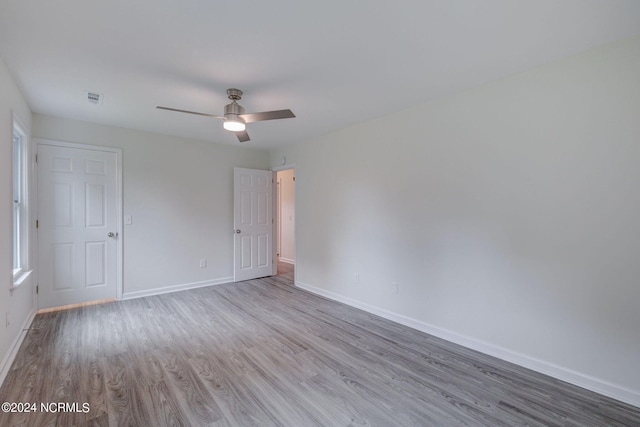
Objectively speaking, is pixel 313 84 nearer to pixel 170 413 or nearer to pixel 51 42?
pixel 51 42

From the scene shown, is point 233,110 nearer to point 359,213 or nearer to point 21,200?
point 359,213

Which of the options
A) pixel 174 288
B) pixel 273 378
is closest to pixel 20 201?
pixel 174 288

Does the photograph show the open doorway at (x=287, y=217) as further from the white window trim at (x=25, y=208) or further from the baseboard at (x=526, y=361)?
the white window trim at (x=25, y=208)

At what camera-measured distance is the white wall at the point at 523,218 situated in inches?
78.7

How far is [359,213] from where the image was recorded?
3830 millimetres

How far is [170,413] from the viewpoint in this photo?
1.85m

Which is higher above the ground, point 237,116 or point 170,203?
point 237,116

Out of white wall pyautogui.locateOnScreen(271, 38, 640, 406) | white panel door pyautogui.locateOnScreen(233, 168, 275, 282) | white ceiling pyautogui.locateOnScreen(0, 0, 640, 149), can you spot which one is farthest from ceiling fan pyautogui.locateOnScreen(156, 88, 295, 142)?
white panel door pyautogui.locateOnScreen(233, 168, 275, 282)

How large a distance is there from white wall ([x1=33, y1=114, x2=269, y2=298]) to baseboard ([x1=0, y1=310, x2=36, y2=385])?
1.05 m

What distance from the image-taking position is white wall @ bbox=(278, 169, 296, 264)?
7.23m

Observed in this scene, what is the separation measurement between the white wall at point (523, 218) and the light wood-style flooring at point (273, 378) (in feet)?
0.96

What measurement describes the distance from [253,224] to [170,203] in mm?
1420

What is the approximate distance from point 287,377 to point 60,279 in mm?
3414

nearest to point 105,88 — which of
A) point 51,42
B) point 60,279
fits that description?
point 51,42
